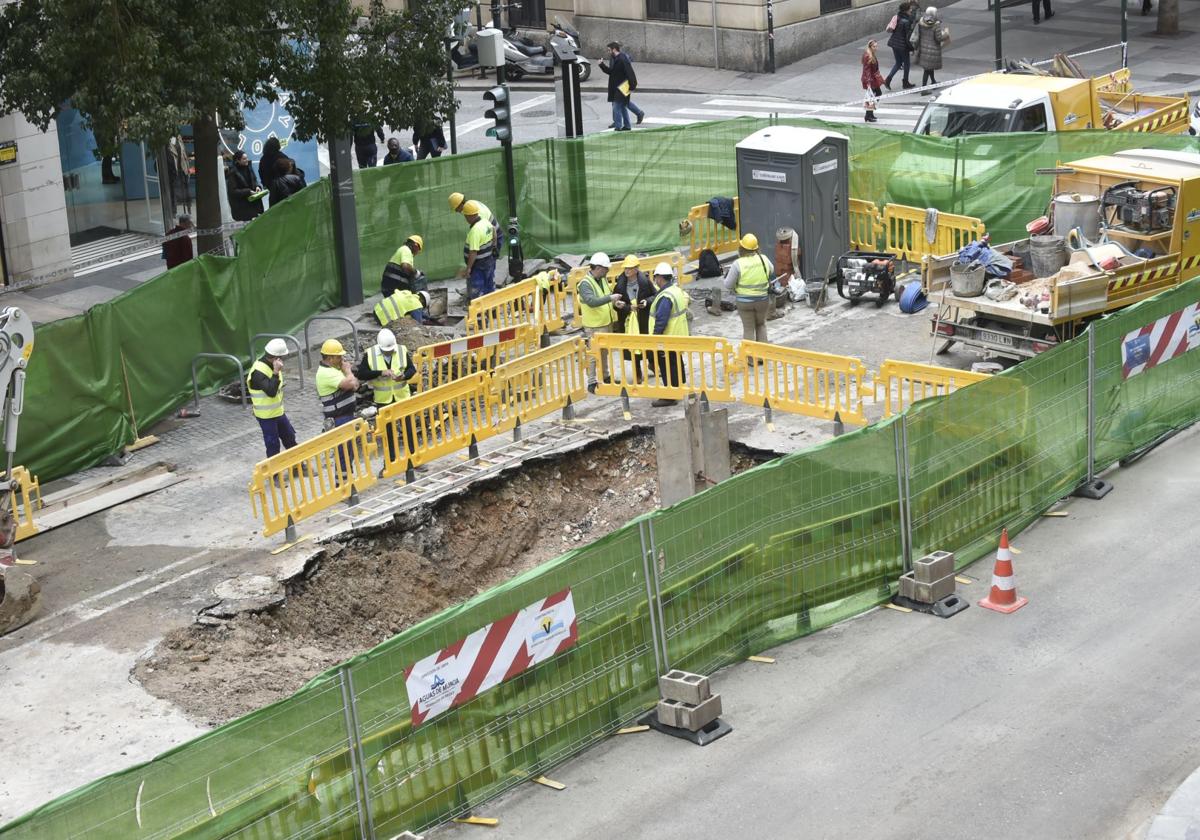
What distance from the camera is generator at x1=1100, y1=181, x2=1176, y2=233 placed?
19.6 metres

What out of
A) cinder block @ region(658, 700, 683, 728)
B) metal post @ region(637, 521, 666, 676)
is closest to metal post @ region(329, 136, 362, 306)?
metal post @ region(637, 521, 666, 676)

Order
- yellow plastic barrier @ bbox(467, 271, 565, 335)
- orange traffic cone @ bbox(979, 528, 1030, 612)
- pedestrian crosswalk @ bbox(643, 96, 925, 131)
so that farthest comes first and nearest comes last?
pedestrian crosswalk @ bbox(643, 96, 925, 131) < yellow plastic barrier @ bbox(467, 271, 565, 335) < orange traffic cone @ bbox(979, 528, 1030, 612)

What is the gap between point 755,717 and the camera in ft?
39.4

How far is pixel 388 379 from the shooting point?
17.8 metres

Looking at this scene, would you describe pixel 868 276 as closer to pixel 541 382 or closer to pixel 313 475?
pixel 541 382

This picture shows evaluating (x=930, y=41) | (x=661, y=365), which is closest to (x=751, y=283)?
(x=661, y=365)

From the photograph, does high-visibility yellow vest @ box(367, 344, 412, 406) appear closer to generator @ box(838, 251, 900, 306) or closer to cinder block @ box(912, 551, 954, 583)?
cinder block @ box(912, 551, 954, 583)

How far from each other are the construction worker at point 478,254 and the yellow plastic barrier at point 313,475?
622 cm

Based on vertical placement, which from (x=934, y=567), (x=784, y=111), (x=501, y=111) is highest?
(x=501, y=111)

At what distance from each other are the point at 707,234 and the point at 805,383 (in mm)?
7387

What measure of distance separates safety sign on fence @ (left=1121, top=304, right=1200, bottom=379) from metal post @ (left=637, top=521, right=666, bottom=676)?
6087 mm

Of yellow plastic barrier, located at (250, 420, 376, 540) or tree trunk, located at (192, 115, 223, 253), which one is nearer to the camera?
yellow plastic barrier, located at (250, 420, 376, 540)

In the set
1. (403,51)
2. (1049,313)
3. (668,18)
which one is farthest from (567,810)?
(668,18)

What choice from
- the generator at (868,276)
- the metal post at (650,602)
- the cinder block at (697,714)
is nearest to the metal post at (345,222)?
the generator at (868,276)
